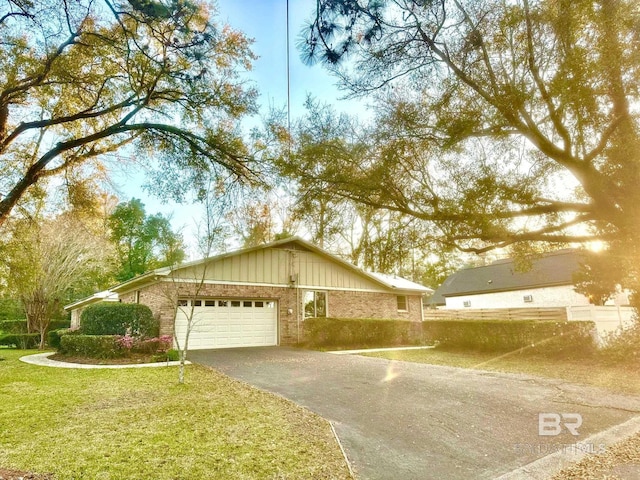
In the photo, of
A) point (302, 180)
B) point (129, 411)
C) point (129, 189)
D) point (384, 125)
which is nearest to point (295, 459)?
point (129, 411)

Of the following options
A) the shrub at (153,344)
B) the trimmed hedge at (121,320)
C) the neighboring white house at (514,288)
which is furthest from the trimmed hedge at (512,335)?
the trimmed hedge at (121,320)

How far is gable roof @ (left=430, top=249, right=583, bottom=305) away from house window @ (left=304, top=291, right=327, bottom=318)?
9420 millimetres

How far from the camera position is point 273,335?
1605 centimetres

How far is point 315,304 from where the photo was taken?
17484 millimetres

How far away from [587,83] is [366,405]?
5284mm

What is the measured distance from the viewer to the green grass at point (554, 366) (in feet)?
27.0

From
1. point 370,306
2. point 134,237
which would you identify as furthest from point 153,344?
point 134,237

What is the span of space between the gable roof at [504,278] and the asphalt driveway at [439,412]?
41.6 ft

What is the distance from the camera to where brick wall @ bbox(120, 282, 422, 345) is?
45.3 feet

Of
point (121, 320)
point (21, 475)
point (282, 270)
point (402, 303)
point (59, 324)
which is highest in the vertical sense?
point (282, 270)

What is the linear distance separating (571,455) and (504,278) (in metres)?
22.7

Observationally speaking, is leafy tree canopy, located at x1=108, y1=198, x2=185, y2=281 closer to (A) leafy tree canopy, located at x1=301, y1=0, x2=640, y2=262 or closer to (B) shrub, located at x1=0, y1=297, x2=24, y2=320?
(B) shrub, located at x1=0, y1=297, x2=24, y2=320

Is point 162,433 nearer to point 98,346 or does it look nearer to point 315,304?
point 98,346

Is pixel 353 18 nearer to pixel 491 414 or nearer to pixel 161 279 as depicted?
pixel 491 414
